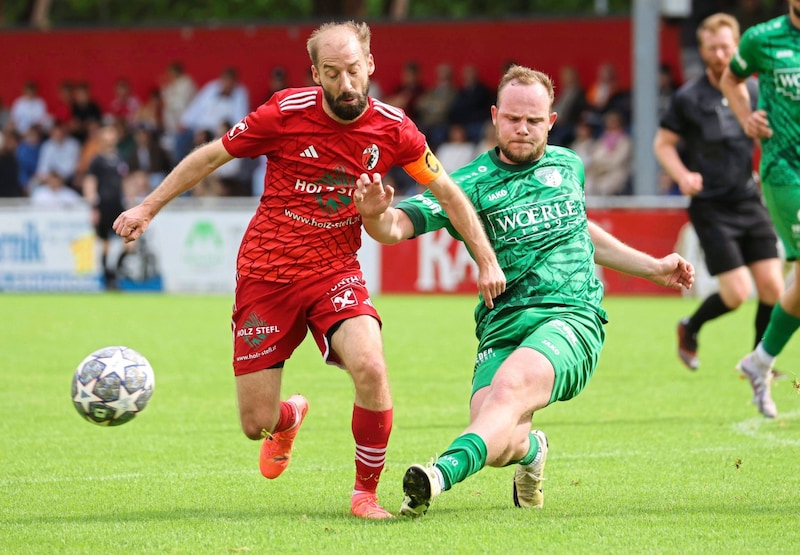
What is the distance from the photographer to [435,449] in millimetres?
7500

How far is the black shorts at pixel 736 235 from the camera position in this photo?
9.87 metres

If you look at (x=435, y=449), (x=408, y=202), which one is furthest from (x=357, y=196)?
(x=435, y=449)

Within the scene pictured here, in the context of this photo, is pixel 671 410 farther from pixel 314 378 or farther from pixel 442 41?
pixel 442 41

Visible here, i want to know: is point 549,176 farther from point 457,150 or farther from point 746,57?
point 457,150

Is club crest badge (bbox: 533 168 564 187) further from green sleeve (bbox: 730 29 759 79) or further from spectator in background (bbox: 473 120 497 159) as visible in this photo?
spectator in background (bbox: 473 120 497 159)

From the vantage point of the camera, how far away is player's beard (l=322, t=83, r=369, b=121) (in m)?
5.77

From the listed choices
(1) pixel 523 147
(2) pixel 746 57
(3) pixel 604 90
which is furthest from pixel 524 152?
(3) pixel 604 90

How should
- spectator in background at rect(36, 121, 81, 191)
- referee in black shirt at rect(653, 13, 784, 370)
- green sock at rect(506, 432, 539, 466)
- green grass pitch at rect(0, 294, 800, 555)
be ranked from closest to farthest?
green grass pitch at rect(0, 294, 800, 555), green sock at rect(506, 432, 539, 466), referee in black shirt at rect(653, 13, 784, 370), spectator in background at rect(36, 121, 81, 191)

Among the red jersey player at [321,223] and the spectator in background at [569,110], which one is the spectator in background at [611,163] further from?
the red jersey player at [321,223]

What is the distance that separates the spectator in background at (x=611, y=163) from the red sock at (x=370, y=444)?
15248 millimetres

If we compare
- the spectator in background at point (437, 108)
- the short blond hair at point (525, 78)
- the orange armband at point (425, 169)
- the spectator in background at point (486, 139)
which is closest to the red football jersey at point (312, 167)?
the orange armband at point (425, 169)

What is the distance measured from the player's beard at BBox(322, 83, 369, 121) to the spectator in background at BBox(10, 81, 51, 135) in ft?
72.2

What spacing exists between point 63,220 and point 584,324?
53.0ft

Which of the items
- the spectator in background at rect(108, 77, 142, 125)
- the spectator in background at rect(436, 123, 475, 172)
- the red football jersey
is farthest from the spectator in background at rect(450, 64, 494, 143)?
the red football jersey
